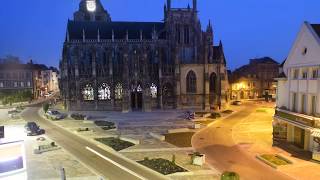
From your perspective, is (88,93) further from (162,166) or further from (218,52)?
(162,166)

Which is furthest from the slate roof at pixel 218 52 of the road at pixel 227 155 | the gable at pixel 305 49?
the gable at pixel 305 49

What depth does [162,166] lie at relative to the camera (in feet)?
Answer: 95.0

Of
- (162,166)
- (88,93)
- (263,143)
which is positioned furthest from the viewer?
(88,93)

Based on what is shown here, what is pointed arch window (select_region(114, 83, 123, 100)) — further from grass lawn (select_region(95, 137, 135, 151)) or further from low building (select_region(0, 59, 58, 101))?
low building (select_region(0, 59, 58, 101))

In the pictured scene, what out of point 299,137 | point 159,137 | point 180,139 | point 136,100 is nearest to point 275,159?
point 299,137

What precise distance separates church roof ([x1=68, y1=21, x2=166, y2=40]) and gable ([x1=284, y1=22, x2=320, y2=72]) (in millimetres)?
41282

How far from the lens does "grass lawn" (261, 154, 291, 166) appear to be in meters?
29.7

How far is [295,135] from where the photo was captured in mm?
36469

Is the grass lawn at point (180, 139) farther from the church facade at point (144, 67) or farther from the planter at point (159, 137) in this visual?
the church facade at point (144, 67)

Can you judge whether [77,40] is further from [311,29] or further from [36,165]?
[311,29]

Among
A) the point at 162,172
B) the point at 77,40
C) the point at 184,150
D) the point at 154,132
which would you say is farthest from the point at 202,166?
the point at 77,40

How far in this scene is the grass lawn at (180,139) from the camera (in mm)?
38447

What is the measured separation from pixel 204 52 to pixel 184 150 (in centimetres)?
3960

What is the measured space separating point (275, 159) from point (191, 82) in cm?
4246
